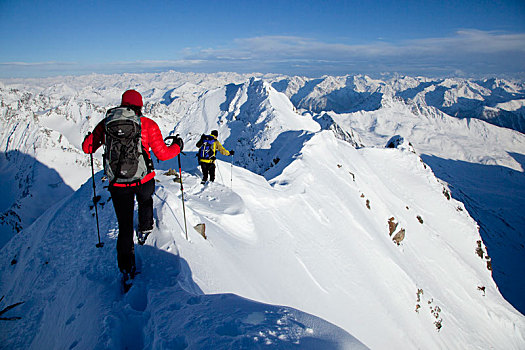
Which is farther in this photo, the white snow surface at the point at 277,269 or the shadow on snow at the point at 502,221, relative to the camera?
the shadow on snow at the point at 502,221

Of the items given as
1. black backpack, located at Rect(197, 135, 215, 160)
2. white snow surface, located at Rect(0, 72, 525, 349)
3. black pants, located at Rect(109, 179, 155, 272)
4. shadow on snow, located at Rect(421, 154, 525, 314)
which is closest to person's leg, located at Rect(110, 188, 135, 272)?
black pants, located at Rect(109, 179, 155, 272)

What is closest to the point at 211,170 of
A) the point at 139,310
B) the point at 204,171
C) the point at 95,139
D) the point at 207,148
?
the point at 204,171

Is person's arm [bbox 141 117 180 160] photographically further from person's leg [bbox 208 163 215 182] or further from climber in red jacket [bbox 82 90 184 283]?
person's leg [bbox 208 163 215 182]

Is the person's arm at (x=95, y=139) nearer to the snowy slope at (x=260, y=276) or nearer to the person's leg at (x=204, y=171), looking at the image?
the snowy slope at (x=260, y=276)

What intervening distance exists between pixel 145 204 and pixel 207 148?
710cm

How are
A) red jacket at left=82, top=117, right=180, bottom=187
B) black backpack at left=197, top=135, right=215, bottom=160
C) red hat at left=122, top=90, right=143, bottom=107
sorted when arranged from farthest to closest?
black backpack at left=197, top=135, right=215, bottom=160, red jacket at left=82, top=117, right=180, bottom=187, red hat at left=122, top=90, right=143, bottom=107

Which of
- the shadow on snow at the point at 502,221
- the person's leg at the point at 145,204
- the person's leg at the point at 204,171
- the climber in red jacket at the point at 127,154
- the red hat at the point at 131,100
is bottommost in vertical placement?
the shadow on snow at the point at 502,221

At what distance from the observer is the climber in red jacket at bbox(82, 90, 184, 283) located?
436 centimetres

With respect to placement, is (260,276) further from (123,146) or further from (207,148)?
(123,146)

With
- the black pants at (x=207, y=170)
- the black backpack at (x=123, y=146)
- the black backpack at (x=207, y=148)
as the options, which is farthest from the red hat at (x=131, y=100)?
the black pants at (x=207, y=170)

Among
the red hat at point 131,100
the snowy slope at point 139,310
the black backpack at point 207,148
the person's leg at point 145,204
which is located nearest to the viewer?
the snowy slope at point 139,310

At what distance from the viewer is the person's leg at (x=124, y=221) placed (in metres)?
4.73

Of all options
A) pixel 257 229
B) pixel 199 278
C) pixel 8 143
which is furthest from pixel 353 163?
pixel 8 143

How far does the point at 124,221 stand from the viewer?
4898mm
